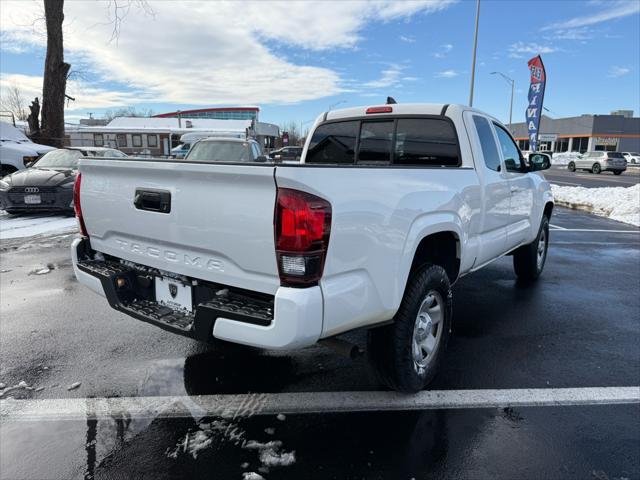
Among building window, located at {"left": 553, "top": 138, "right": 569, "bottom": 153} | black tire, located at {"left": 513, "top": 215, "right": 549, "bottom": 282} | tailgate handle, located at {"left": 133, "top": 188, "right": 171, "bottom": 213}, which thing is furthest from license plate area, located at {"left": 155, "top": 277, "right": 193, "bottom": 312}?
building window, located at {"left": 553, "top": 138, "right": 569, "bottom": 153}

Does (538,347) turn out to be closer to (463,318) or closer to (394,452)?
(463,318)

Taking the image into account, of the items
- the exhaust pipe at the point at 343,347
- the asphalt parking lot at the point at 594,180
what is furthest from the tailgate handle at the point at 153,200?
the asphalt parking lot at the point at 594,180

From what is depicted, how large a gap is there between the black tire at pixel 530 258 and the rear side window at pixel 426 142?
8.30ft

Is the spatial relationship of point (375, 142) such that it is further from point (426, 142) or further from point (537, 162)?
point (537, 162)

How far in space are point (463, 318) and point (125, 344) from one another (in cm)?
332

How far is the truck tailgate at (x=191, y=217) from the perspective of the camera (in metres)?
2.42

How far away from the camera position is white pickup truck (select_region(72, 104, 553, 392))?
235cm

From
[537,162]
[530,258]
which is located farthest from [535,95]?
[537,162]

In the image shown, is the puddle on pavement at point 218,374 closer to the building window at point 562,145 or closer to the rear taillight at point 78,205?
the rear taillight at point 78,205

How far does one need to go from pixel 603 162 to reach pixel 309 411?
1561 inches

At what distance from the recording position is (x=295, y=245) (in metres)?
2.32

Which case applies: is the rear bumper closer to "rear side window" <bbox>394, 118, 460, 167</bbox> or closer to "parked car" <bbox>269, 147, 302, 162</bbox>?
"rear side window" <bbox>394, 118, 460, 167</bbox>

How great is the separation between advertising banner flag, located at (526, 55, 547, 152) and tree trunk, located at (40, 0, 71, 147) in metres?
19.5

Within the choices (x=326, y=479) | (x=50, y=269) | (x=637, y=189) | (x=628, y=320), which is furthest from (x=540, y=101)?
(x=326, y=479)
